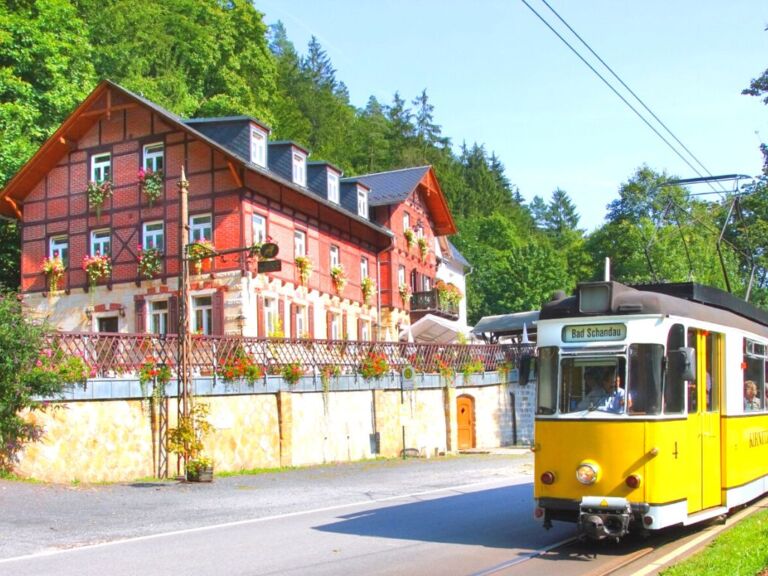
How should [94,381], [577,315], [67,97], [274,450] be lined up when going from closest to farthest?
[577,315], [94,381], [274,450], [67,97]

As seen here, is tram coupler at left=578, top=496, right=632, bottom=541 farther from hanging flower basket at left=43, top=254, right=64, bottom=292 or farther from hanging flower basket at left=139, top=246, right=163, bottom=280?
hanging flower basket at left=43, top=254, right=64, bottom=292

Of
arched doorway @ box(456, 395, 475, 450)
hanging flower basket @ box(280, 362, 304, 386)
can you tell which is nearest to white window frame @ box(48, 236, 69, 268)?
arched doorway @ box(456, 395, 475, 450)

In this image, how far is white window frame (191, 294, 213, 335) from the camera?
35625 millimetres

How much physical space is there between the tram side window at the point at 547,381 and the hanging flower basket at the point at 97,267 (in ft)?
92.7

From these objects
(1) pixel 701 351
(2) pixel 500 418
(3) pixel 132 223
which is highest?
(3) pixel 132 223

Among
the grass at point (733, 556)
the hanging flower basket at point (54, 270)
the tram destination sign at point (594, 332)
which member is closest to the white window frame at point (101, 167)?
the hanging flower basket at point (54, 270)

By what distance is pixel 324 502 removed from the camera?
679 inches

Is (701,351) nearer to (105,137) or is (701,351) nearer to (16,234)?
(105,137)

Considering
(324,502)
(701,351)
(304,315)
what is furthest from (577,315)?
(304,315)

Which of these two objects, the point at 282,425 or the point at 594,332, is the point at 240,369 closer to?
the point at 282,425

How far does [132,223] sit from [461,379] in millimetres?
13404

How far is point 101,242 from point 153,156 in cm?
382

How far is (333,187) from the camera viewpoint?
42.7 meters

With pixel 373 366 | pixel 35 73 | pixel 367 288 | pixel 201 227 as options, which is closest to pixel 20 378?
pixel 373 366
